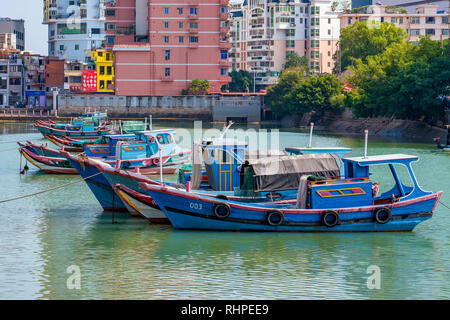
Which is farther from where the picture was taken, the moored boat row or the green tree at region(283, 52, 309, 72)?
the green tree at region(283, 52, 309, 72)

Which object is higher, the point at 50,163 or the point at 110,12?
the point at 110,12

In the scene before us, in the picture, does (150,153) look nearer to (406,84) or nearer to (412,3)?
(406,84)

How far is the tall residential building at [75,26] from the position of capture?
13525 centimetres

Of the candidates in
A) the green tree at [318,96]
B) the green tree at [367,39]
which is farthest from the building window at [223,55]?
the green tree at [367,39]

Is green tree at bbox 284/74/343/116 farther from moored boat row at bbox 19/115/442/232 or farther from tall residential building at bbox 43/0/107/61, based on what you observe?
moored boat row at bbox 19/115/442/232

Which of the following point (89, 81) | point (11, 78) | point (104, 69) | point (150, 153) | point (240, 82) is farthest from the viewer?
point (240, 82)

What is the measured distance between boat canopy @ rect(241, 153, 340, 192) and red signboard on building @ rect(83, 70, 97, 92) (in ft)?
286

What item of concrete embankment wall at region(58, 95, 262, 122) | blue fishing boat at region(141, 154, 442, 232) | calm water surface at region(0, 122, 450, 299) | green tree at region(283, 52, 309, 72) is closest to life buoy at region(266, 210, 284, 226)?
blue fishing boat at region(141, 154, 442, 232)

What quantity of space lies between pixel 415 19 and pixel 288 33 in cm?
2136

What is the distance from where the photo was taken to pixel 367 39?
350ft

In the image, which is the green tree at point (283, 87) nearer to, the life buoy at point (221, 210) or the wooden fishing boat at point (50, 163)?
the wooden fishing boat at point (50, 163)

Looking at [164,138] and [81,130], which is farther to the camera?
[81,130]

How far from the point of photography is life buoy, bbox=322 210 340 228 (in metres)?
22.5

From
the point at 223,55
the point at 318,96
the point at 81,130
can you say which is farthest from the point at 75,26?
the point at 81,130
